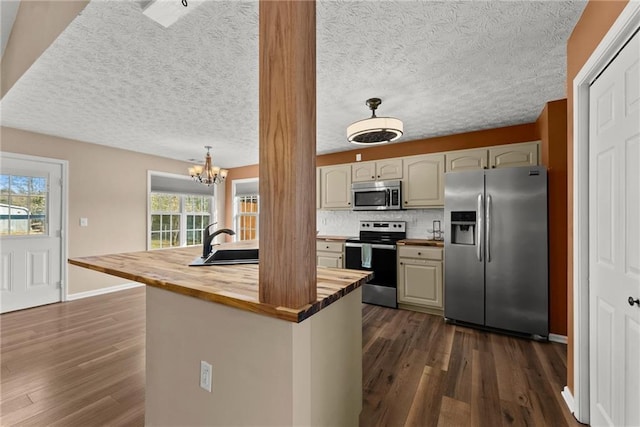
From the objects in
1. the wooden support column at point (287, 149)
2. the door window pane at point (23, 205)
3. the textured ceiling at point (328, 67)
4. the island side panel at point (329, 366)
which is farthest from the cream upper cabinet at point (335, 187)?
the door window pane at point (23, 205)

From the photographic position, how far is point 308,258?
40.2 inches

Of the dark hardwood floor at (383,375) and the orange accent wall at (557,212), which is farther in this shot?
the orange accent wall at (557,212)

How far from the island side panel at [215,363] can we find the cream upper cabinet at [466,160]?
3293 millimetres

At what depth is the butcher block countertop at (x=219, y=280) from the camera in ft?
3.41

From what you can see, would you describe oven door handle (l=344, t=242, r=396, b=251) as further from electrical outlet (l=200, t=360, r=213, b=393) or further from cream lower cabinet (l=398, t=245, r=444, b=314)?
electrical outlet (l=200, t=360, r=213, b=393)

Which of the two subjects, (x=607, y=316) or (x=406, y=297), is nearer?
(x=607, y=316)

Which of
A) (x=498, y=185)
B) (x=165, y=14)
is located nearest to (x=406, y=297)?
(x=498, y=185)

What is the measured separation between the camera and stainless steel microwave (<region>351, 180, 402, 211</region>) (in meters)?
3.91

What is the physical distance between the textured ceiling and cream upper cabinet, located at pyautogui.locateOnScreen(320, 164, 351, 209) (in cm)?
103

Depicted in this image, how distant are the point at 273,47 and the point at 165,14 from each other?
0.99 m

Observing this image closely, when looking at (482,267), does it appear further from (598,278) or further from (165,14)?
(165,14)

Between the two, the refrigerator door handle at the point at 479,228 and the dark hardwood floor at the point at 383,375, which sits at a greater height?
the refrigerator door handle at the point at 479,228

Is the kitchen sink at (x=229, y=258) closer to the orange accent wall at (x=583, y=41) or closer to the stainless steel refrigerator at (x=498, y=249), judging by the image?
the orange accent wall at (x=583, y=41)

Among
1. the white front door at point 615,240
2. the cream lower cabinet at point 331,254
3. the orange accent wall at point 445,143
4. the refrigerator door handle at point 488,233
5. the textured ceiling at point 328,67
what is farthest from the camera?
the cream lower cabinet at point 331,254
